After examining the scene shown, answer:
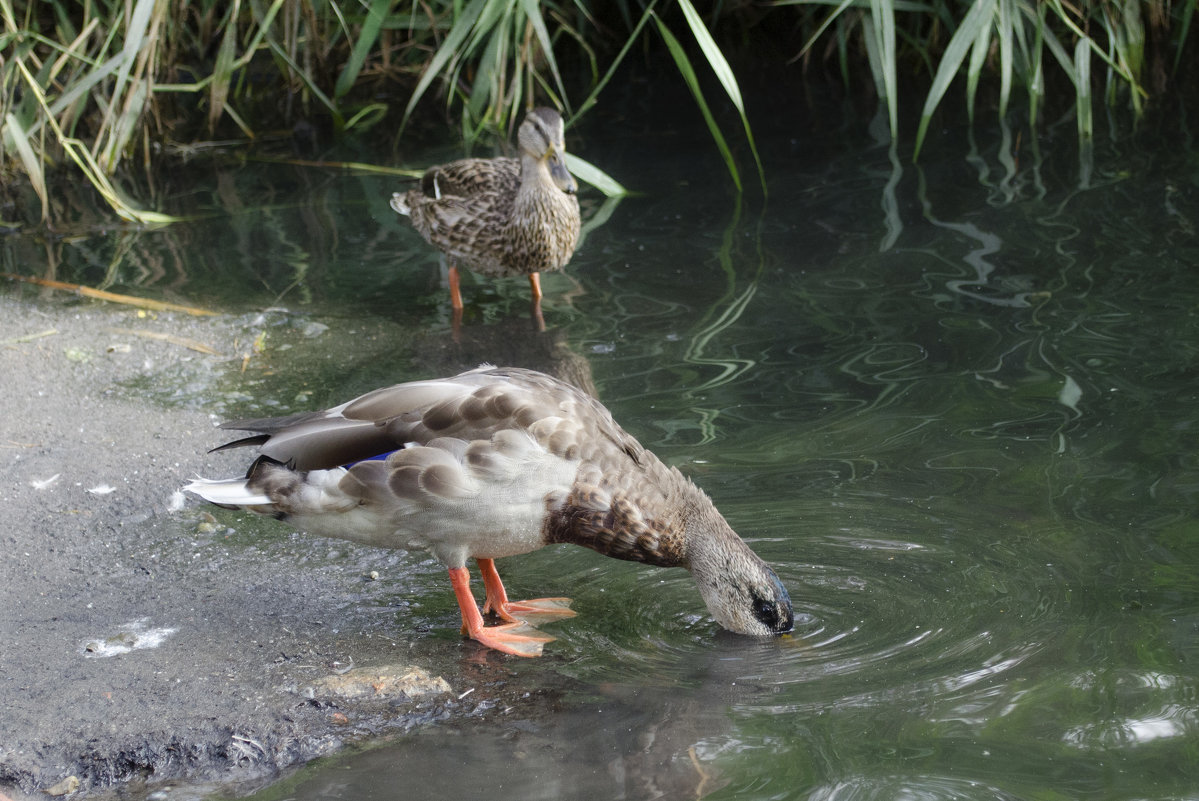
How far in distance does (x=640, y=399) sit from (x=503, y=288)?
1790 mm

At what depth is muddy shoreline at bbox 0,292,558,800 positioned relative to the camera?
291 cm

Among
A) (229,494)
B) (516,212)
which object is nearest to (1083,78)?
(516,212)

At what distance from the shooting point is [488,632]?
338 cm

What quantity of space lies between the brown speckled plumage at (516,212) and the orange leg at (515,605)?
2.47 meters

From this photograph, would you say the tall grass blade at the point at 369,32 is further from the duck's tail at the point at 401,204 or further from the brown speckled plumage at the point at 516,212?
the brown speckled plumage at the point at 516,212

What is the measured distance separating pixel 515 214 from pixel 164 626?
2936 mm

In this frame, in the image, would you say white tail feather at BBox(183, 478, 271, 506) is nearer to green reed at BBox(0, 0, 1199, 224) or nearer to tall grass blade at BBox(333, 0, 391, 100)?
green reed at BBox(0, 0, 1199, 224)

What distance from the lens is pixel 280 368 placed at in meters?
5.26

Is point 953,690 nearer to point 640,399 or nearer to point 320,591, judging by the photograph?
point 320,591

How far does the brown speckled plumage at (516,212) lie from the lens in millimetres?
5863

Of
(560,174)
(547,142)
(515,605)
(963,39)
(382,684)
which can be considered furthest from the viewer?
(963,39)

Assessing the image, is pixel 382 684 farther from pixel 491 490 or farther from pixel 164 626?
pixel 164 626

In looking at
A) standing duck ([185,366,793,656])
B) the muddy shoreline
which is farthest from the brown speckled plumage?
standing duck ([185,366,793,656])

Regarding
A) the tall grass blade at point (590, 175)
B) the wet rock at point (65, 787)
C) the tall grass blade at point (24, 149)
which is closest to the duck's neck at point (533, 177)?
the tall grass blade at point (590, 175)
